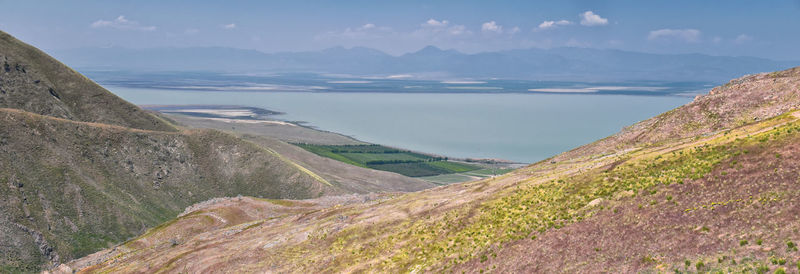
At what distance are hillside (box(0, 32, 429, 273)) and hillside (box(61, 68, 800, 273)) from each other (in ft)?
161

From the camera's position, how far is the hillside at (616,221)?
35.4 metres

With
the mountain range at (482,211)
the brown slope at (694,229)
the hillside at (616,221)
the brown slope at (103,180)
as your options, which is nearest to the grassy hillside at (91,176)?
the brown slope at (103,180)

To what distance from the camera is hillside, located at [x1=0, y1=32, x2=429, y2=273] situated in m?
120

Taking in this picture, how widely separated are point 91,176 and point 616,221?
149042mm

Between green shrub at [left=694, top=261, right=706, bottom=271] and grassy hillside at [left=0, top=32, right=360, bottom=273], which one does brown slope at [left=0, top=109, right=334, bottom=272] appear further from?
green shrub at [left=694, top=261, right=706, bottom=271]

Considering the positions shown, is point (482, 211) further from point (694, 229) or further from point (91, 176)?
point (91, 176)

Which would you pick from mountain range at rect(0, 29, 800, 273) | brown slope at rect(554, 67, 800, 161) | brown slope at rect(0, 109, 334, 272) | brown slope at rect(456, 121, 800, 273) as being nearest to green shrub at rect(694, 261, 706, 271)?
brown slope at rect(456, 121, 800, 273)

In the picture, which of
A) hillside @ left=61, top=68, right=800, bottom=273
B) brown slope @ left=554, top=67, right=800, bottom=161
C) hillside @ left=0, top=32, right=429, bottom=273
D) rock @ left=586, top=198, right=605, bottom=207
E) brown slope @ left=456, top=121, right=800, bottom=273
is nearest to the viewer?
brown slope @ left=456, top=121, right=800, bottom=273

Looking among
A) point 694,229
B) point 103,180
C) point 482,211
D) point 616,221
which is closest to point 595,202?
point 616,221

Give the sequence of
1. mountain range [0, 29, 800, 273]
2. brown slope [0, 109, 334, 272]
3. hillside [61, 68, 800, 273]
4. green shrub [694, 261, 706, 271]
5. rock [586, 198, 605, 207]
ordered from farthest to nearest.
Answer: brown slope [0, 109, 334, 272]
rock [586, 198, 605, 207]
mountain range [0, 29, 800, 273]
hillside [61, 68, 800, 273]
green shrub [694, 261, 706, 271]

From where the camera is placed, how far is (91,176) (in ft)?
484

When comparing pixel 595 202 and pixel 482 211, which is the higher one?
pixel 595 202

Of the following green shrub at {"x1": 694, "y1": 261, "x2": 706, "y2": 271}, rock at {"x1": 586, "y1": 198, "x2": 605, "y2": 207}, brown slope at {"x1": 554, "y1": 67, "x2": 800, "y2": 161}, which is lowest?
green shrub at {"x1": 694, "y1": 261, "x2": 706, "y2": 271}

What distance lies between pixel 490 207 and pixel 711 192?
23631 millimetres
